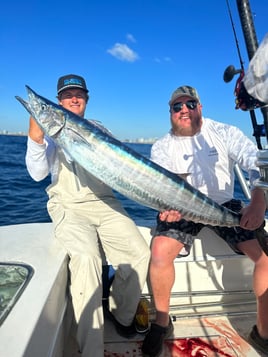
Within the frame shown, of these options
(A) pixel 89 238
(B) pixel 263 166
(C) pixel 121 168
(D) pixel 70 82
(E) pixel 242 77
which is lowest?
(A) pixel 89 238

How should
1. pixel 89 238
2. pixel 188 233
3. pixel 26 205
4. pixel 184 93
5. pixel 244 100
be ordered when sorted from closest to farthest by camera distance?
pixel 244 100
pixel 89 238
pixel 188 233
pixel 184 93
pixel 26 205

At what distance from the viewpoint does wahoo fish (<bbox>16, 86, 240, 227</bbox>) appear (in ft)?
7.97

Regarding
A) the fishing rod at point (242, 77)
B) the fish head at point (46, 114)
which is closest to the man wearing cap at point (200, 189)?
the fishing rod at point (242, 77)

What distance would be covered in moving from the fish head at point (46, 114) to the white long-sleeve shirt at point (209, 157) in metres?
1.11

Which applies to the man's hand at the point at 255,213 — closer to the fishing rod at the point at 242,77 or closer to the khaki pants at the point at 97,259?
Answer: the fishing rod at the point at 242,77

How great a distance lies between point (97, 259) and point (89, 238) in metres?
0.26

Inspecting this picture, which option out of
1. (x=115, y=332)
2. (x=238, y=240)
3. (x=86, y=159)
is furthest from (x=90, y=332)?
(x=238, y=240)

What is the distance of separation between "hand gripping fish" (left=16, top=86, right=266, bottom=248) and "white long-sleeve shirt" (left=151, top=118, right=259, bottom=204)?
0.52 metres

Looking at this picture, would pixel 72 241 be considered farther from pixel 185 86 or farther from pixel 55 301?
pixel 185 86

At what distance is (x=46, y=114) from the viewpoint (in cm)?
250

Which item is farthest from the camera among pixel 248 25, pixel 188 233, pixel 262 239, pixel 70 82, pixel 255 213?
pixel 70 82

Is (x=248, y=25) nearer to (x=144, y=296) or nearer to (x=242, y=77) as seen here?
(x=242, y=77)

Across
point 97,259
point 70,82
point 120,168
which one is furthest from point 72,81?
point 97,259

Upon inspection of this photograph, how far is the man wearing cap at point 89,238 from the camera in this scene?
225 cm
